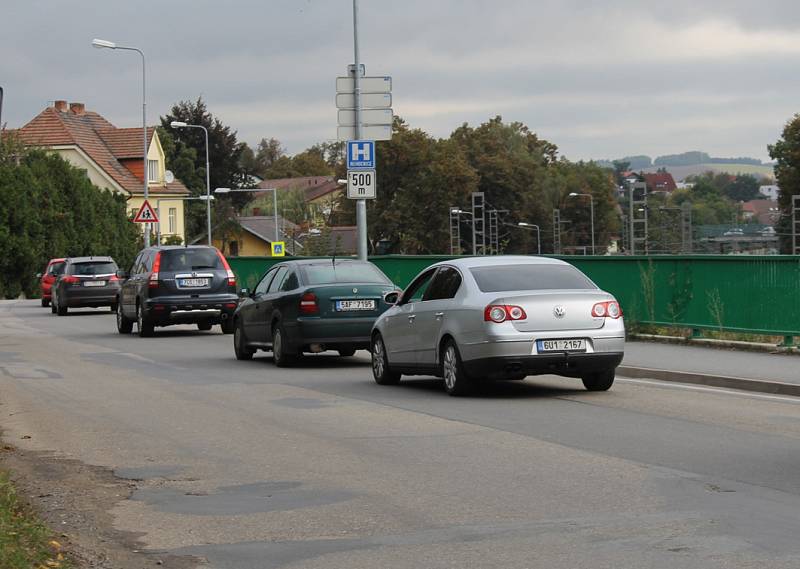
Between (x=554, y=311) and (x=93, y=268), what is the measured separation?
2941 centimetres

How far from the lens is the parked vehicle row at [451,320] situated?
1573 centimetres

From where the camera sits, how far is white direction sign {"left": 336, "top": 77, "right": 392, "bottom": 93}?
1197 inches

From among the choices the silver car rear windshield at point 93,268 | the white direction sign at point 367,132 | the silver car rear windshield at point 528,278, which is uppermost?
the white direction sign at point 367,132

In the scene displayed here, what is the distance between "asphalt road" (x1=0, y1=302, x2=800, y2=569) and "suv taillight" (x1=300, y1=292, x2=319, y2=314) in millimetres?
1710

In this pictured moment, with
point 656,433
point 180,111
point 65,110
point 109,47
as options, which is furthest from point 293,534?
point 180,111

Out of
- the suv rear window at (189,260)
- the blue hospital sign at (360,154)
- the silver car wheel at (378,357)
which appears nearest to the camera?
the silver car wheel at (378,357)

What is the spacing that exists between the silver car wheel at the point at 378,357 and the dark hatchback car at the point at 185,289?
39.8ft

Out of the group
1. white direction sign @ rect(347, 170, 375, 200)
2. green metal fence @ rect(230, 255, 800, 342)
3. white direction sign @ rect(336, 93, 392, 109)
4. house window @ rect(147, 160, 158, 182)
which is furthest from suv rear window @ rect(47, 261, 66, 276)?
house window @ rect(147, 160, 158, 182)

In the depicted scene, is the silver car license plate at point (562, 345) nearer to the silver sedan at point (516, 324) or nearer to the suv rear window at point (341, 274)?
the silver sedan at point (516, 324)

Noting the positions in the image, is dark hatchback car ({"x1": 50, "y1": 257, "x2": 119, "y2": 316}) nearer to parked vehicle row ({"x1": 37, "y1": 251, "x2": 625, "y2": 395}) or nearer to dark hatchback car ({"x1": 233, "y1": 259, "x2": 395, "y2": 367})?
parked vehicle row ({"x1": 37, "y1": 251, "x2": 625, "y2": 395})

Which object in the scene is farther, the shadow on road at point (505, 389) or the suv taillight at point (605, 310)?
the shadow on road at point (505, 389)

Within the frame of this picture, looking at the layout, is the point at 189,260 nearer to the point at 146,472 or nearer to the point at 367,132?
the point at 367,132

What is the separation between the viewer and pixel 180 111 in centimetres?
12675

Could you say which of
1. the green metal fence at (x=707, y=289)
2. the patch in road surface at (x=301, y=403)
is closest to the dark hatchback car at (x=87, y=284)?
the green metal fence at (x=707, y=289)
